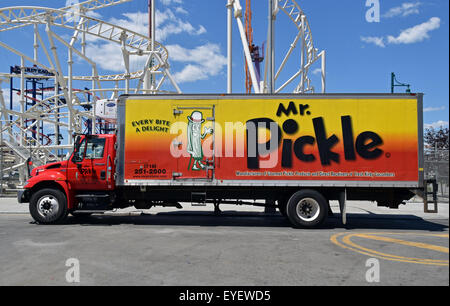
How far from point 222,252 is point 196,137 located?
3.50 meters

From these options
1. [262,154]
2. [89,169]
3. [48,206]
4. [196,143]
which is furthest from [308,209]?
[48,206]

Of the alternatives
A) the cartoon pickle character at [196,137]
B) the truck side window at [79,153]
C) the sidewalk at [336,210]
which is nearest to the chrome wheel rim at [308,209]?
the cartoon pickle character at [196,137]

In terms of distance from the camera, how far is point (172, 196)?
8.73m

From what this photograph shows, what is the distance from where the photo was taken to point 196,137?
329 inches

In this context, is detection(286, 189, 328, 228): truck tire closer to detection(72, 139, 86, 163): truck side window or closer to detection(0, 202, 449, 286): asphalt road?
detection(0, 202, 449, 286): asphalt road

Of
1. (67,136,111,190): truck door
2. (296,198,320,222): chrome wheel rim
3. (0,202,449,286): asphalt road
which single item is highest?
(67,136,111,190): truck door

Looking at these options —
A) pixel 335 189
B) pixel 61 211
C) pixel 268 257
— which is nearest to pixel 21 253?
pixel 61 211

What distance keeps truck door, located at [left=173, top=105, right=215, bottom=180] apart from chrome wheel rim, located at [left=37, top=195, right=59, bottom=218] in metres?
3.72

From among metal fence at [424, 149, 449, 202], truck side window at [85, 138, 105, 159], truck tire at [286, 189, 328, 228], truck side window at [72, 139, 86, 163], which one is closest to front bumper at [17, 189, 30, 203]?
truck side window at [72, 139, 86, 163]

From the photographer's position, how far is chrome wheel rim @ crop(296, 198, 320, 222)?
8203 millimetres

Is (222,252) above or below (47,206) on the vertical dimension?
below

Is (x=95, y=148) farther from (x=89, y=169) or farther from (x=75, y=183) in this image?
(x=75, y=183)

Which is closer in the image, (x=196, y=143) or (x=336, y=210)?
(x=196, y=143)

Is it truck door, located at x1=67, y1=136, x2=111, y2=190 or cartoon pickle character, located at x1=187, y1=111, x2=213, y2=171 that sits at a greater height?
cartoon pickle character, located at x1=187, y1=111, x2=213, y2=171
